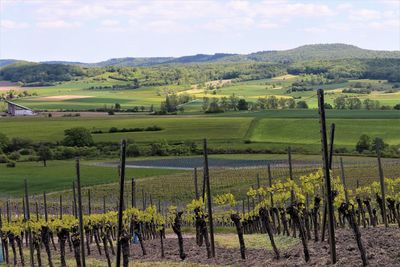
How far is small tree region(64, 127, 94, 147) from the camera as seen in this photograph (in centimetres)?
9300

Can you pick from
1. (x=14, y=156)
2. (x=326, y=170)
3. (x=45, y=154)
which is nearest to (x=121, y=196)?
(x=326, y=170)

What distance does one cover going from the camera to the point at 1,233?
2742 cm

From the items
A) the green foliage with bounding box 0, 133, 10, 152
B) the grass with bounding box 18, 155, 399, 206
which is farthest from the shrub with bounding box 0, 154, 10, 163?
the grass with bounding box 18, 155, 399, 206

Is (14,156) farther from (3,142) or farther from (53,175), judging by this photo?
(53,175)

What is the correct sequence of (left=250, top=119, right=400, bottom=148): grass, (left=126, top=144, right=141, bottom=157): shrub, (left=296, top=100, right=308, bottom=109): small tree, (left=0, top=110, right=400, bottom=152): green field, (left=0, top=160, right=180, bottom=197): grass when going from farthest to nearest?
(left=296, top=100, right=308, bottom=109): small tree → (left=0, top=110, right=400, bottom=152): green field → (left=250, top=119, right=400, bottom=148): grass → (left=126, top=144, right=141, bottom=157): shrub → (left=0, top=160, right=180, bottom=197): grass

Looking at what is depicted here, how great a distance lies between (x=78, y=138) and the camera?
93.4m

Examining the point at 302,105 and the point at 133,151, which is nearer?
the point at 133,151

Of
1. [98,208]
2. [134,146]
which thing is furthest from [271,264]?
[134,146]

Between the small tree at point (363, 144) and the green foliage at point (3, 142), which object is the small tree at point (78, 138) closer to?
the green foliage at point (3, 142)

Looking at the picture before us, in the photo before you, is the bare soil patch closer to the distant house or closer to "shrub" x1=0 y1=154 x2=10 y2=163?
"shrub" x1=0 y1=154 x2=10 y2=163

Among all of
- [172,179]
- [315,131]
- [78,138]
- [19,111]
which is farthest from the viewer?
[19,111]

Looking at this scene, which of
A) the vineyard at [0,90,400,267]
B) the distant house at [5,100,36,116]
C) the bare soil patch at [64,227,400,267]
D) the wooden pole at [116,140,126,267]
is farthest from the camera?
the distant house at [5,100,36,116]

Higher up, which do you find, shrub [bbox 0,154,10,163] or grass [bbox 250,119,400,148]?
grass [bbox 250,119,400,148]

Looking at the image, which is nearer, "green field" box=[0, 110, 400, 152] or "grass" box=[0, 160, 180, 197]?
"grass" box=[0, 160, 180, 197]
